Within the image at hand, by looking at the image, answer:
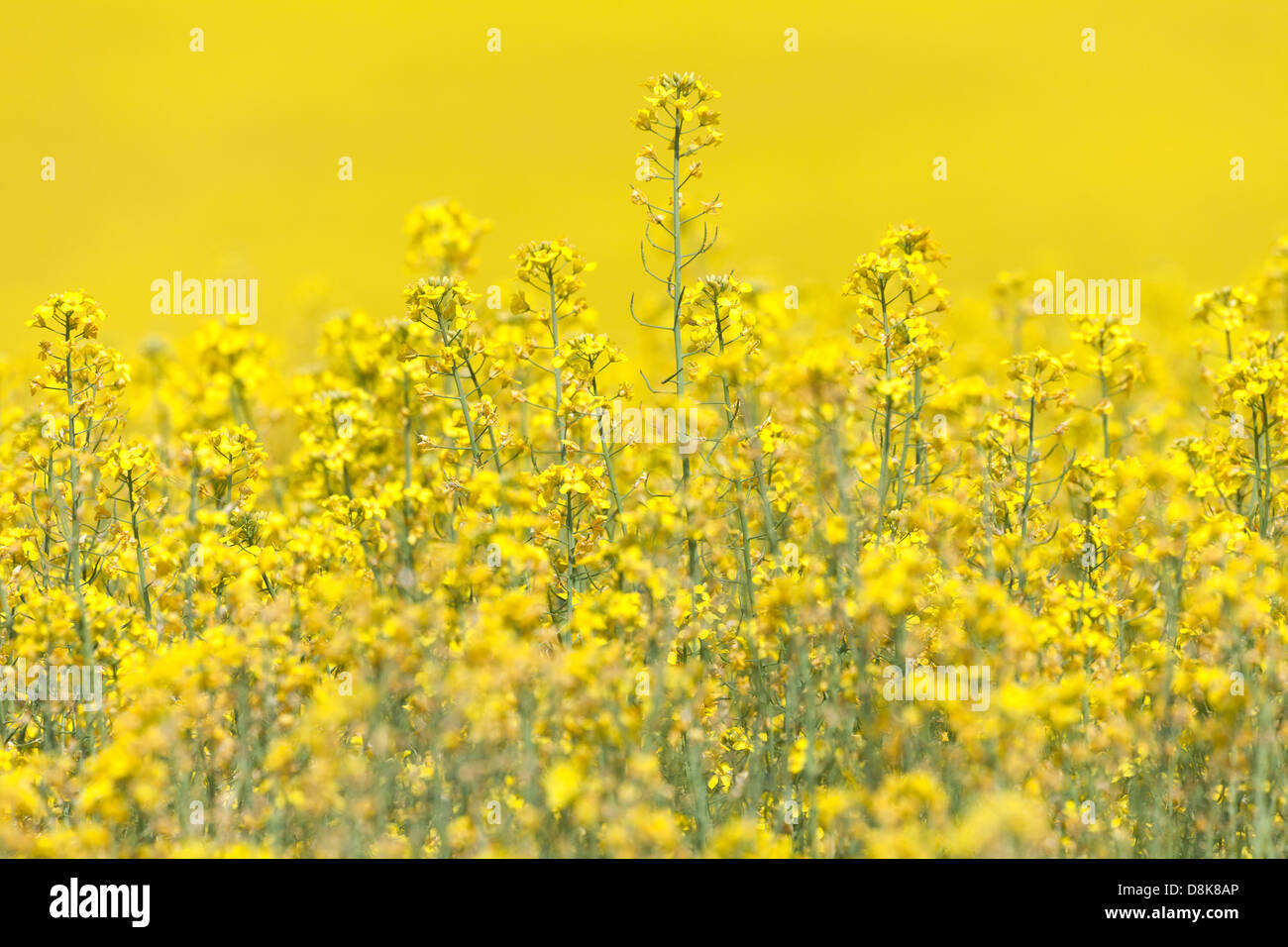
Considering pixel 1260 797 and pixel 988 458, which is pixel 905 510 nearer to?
pixel 988 458

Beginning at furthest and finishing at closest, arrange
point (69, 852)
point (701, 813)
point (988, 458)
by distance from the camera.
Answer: point (988, 458)
point (701, 813)
point (69, 852)

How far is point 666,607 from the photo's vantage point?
15.4ft

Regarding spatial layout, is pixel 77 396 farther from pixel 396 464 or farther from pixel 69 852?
pixel 69 852

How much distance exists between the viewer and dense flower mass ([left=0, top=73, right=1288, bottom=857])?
4125 millimetres

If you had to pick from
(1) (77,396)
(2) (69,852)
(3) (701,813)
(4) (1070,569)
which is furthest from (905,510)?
(1) (77,396)

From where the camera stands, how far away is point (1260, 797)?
3961 millimetres

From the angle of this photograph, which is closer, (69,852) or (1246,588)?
(69,852)

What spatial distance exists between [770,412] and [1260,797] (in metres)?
2.50

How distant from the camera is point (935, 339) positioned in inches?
214

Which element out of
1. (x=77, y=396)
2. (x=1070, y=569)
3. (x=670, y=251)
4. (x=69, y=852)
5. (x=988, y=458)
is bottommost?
(x=69, y=852)

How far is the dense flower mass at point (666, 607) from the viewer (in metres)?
4.12

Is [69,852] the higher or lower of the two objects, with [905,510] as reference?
lower

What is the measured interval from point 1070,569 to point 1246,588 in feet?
7.36

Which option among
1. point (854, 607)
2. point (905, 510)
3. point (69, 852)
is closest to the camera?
point (69, 852)
